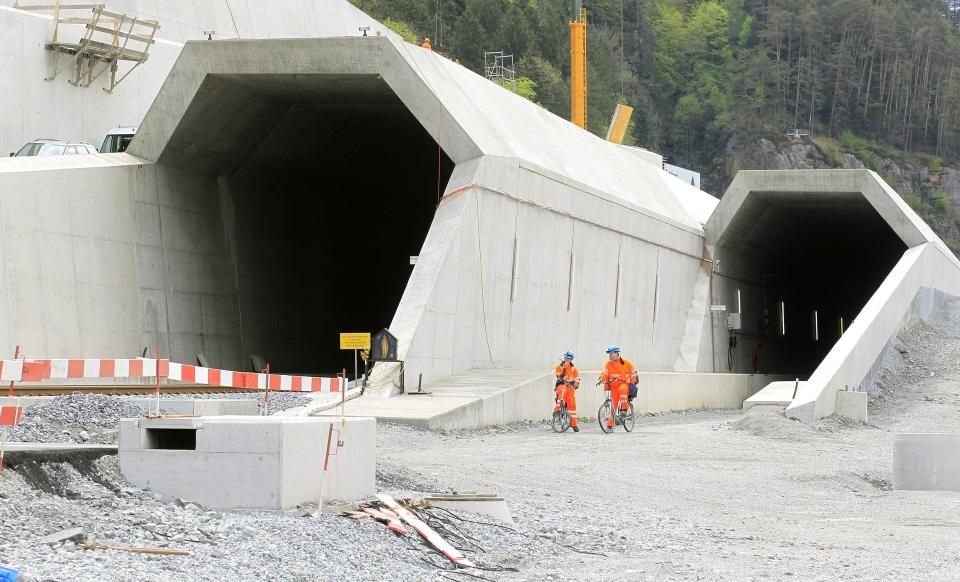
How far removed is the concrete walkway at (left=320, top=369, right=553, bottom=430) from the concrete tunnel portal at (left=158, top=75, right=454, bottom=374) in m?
7.54

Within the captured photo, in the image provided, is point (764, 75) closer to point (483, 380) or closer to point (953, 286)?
point (953, 286)

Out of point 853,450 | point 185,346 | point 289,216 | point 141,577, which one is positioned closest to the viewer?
point 141,577

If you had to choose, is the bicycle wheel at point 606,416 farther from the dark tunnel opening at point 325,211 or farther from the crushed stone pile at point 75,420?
the dark tunnel opening at point 325,211

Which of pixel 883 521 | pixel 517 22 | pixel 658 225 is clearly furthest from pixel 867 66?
pixel 883 521

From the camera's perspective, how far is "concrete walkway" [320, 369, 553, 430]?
21266 millimetres

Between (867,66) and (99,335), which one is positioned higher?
(867,66)

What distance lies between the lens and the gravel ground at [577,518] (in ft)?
29.9

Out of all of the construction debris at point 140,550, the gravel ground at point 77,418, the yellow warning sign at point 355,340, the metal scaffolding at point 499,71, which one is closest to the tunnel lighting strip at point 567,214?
the yellow warning sign at point 355,340

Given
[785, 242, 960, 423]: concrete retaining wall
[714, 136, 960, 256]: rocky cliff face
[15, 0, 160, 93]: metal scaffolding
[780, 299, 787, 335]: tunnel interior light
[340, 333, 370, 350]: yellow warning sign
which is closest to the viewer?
[340, 333, 370, 350]: yellow warning sign

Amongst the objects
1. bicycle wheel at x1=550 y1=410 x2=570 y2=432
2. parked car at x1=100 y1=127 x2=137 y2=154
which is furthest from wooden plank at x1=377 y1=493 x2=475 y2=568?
parked car at x1=100 y1=127 x2=137 y2=154

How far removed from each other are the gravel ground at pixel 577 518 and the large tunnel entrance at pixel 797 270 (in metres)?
20.7

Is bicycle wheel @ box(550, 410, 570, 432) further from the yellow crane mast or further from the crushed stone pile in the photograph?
the yellow crane mast

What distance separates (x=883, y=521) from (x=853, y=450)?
8.19 metres

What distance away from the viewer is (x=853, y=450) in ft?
73.3
